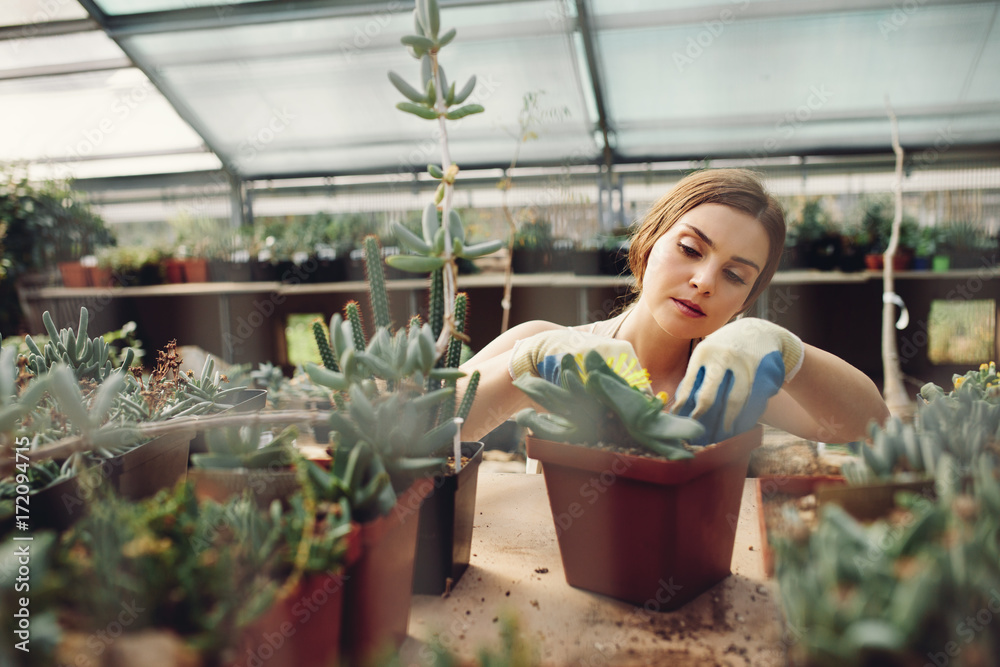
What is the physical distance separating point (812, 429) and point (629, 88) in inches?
120

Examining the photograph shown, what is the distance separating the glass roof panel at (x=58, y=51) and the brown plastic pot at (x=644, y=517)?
392cm

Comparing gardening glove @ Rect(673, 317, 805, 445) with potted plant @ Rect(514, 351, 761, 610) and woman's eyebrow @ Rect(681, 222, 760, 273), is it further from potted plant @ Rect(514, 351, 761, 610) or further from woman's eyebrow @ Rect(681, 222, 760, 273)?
woman's eyebrow @ Rect(681, 222, 760, 273)

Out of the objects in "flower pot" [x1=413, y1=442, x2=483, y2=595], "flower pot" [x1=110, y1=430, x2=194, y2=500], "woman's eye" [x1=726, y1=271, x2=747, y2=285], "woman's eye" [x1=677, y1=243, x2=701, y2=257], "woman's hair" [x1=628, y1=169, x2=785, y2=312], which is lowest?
"flower pot" [x1=413, y1=442, x2=483, y2=595]

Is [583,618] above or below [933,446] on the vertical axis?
below

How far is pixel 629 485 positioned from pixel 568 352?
0.53 feet

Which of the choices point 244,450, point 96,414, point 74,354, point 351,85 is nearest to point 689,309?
point 244,450

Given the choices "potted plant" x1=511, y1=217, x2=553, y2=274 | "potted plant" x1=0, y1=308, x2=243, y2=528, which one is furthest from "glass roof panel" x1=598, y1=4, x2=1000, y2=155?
"potted plant" x1=0, y1=308, x2=243, y2=528

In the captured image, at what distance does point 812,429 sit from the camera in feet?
2.63

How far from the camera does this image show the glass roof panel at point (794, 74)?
2957mm

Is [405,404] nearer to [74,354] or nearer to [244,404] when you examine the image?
[244,404]

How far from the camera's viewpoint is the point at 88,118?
375 centimetres

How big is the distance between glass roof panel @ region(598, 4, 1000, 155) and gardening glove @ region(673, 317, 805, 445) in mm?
2924

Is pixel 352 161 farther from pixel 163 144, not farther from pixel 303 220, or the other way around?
pixel 163 144

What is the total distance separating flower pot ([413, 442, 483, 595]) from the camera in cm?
55
